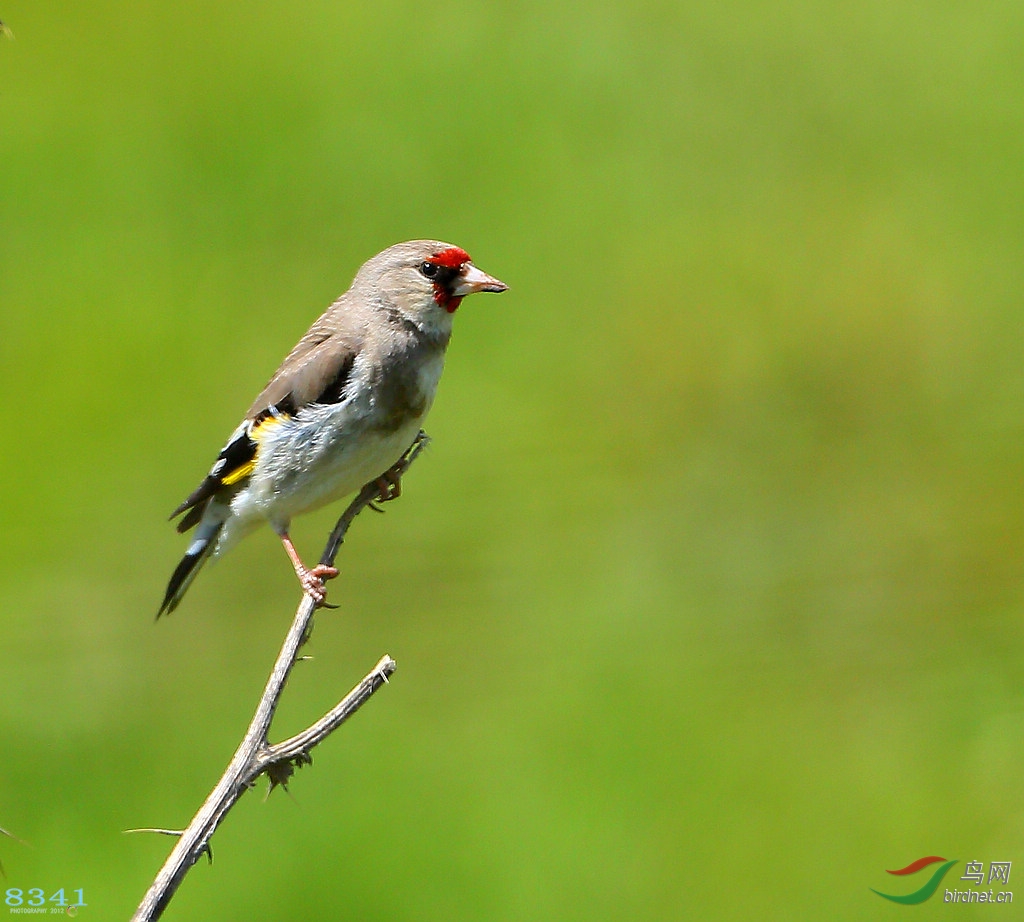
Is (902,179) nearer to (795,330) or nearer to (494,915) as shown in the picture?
(795,330)

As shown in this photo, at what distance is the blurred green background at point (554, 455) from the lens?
7.55m

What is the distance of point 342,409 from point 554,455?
4.89 m

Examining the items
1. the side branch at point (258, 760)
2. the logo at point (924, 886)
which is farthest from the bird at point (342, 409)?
the logo at point (924, 886)

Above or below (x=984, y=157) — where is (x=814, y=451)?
below

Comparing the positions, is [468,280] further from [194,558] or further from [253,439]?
[194,558]

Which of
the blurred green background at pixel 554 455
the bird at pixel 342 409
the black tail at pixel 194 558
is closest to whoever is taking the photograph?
the bird at pixel 342 409

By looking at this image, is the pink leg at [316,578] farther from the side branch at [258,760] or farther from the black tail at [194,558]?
the side branch at [258,760]

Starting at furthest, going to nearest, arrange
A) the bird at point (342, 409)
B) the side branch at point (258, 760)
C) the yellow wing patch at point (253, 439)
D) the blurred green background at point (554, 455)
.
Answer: the blurred green background at point (554, 455) → the yellow wing patch at point (253, 439) → the bird at point (342, 409) → the side branch at point (258, 760)

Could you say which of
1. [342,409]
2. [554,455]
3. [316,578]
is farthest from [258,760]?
[554,455]

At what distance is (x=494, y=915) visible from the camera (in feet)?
23.4

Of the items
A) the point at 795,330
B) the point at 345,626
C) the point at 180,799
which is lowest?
the point at 180,799

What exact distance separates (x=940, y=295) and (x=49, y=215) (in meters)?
6.49

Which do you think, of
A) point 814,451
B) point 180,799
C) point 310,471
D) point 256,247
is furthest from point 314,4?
point 310,471

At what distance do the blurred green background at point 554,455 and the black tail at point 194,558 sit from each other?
2.07 metres
